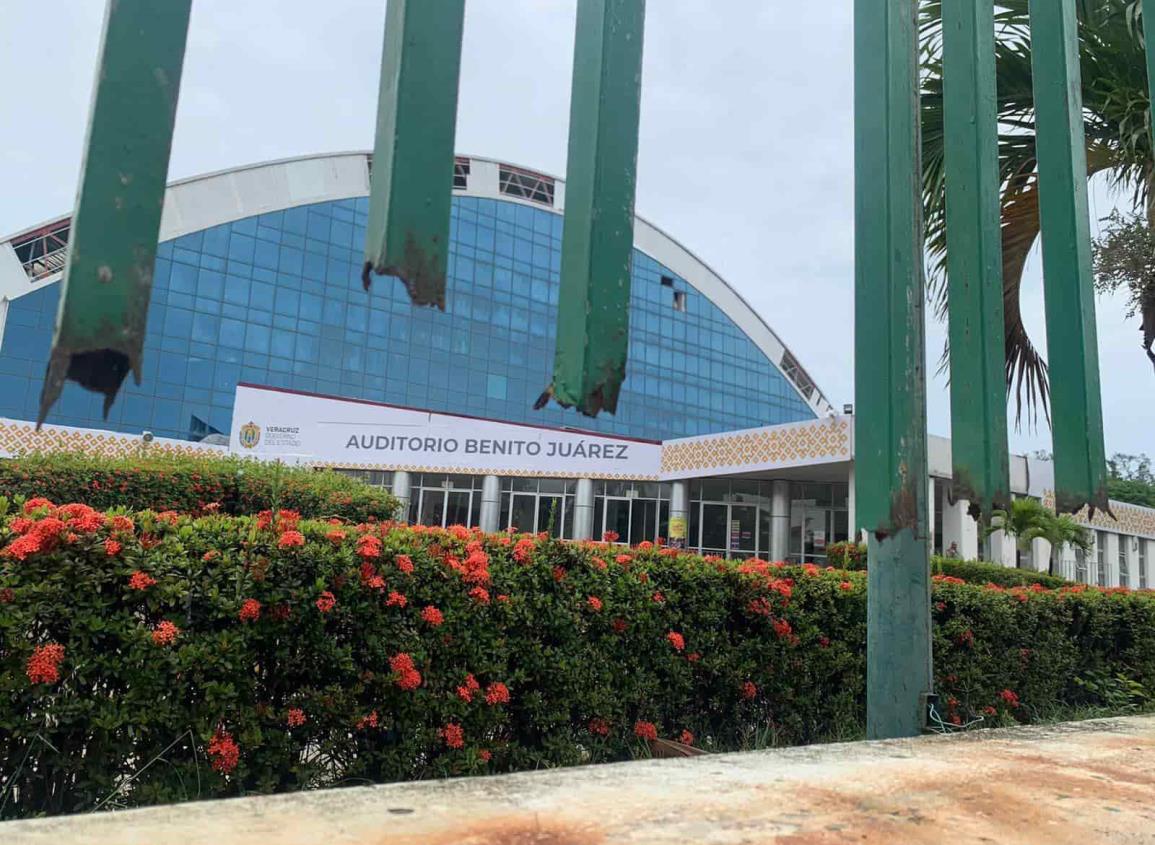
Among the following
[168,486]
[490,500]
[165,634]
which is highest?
[490,500]

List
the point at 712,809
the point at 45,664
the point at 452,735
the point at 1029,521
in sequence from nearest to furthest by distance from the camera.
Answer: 1. the point at 712,809
2. the point at 45,664
3. the point at 452,735
4. the point at 1029,521

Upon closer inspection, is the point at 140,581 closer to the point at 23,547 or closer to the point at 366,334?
the point at 23,547

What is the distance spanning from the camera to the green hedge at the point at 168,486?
8148 mm

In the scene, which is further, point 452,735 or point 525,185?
point 525,185

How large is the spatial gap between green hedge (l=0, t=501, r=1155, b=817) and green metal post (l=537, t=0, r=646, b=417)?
5.47ft

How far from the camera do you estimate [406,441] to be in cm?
2780

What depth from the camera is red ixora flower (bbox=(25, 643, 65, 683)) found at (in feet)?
7.68

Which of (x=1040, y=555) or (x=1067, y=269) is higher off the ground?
(x=1067, y=269)

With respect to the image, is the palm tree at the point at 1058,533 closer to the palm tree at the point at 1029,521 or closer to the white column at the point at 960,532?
the palm tree at the point at 1029,521

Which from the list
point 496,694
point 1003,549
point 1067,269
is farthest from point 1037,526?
point 496,694

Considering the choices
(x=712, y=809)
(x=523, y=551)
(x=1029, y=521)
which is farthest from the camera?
(x=1029, y=521)

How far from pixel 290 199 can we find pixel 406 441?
19160mm

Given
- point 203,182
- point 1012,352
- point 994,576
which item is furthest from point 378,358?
point 1012,352

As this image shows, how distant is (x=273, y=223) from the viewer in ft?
131
